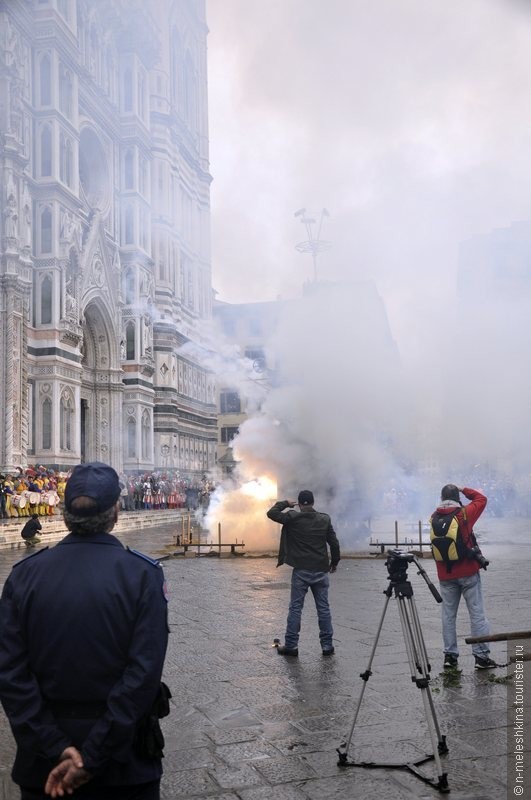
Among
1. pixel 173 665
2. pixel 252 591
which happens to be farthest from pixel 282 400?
pixel 173 665

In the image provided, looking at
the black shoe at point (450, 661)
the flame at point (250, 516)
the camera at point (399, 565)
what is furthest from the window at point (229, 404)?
the camera at point (399, 565)

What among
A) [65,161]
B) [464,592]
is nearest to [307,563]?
[464,592]

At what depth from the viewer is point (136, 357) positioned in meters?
39.5

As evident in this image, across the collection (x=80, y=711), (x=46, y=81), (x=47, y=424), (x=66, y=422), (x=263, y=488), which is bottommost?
(x=80, y=711)

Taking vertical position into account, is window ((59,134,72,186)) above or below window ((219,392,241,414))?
above

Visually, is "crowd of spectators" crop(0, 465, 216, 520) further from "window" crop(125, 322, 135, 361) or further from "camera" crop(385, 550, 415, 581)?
"camera" crop(385, 550, 415, 581)

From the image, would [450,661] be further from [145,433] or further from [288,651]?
[145,433]


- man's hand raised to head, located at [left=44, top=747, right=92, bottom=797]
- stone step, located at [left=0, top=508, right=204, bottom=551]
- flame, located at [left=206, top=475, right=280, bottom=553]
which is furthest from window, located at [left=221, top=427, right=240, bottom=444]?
man's hand raised to head, located at [left=44, top=747, right=92, bottom=797]

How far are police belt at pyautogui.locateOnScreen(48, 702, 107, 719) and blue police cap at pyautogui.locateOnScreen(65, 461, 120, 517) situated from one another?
2.24 feet

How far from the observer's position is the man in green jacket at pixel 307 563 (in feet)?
25.2

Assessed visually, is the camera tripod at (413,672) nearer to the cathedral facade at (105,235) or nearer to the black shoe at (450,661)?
the black shoe at (450,661)

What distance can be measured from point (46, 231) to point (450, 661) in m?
27.9

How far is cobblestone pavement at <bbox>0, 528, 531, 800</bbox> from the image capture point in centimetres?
443

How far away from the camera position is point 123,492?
34.3 metres
